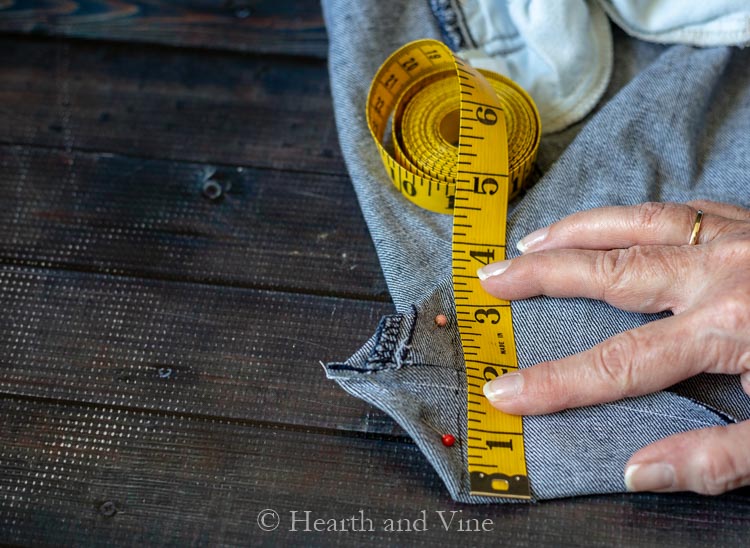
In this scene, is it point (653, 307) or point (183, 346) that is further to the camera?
point (183, 346)

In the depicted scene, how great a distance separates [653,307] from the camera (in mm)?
1308

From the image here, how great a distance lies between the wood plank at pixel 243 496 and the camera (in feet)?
4.16

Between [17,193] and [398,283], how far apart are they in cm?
94

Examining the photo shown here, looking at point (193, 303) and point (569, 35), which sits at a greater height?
point (569, 35)

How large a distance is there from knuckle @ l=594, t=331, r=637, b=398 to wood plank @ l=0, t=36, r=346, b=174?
78 centimetres

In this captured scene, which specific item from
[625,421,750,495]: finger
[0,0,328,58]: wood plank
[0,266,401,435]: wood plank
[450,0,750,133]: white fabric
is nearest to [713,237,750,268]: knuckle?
[625,421,750,495]: finger

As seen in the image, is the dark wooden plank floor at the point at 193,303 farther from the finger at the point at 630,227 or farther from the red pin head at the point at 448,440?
the finger at the point at 630,227

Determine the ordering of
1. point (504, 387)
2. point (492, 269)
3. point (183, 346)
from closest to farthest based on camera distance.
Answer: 1. point (504, 387)
2. point (492, 269)
3. point (183, 346)

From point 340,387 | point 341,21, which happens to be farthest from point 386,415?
point 341,21

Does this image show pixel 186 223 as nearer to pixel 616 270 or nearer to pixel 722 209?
pixel 616 270

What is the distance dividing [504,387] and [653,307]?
30 centimetres

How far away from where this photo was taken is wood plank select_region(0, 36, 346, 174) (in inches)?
70.5

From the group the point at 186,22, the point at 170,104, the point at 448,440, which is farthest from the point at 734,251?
the point at 186,22

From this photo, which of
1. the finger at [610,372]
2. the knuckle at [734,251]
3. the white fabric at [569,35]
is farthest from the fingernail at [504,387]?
the white fabric at [569,35]
